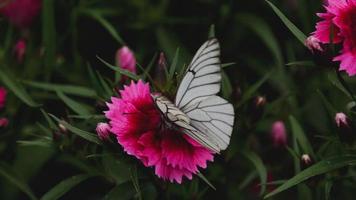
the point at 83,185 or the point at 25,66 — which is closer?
the point at 25,66

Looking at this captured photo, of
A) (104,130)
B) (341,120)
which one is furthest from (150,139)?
(341,120)

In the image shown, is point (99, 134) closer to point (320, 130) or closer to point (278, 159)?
point (278, 159)

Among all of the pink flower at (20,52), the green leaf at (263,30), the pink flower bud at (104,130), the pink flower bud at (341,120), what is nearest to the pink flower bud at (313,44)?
the pink flower bud at (341,120)

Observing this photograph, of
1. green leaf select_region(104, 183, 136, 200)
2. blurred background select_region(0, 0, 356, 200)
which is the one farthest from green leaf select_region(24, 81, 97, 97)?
green leaf select_region(104, 183, 136, 200)

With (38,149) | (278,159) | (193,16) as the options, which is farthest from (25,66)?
(278,159)

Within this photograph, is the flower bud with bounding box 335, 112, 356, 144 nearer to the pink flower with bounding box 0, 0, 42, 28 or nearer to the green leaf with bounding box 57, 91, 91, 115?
the green leaf with bounding box 57, 91, 91, 115

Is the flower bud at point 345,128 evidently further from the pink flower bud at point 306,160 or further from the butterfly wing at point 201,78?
the butterfly wing at point 201,78

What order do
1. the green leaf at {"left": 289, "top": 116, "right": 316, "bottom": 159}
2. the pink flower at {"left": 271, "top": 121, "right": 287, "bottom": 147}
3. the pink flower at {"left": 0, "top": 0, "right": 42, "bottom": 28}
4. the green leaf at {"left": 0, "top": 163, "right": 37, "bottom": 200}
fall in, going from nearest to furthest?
the green leaf at {"left": 289, "top": 116, "right": 316, "bottom": 159}, the green leaf at {"left": 0, "top": 163, "right": 37, "bottom": 200}, the pink flower at {"left": 271, "top": 121, "right": 287, "bottom": 147}, the pink flower at {"left": 0, "top": 0, "right": 42, "bottom": 28}

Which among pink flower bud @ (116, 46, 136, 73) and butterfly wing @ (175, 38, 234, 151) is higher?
butterfly wing @ (175, 38, 234, 151)
